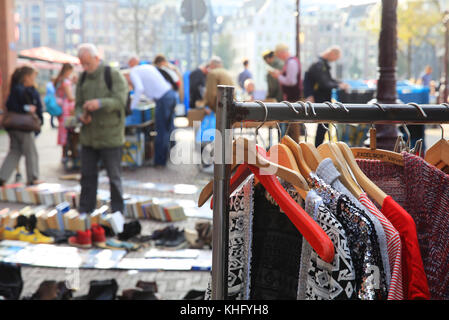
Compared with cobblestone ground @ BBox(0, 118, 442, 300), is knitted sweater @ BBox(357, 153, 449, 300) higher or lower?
higher

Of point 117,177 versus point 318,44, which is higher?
point 318,44

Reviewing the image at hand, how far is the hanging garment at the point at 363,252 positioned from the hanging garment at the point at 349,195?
11mm

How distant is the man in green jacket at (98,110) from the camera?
575 centimetres

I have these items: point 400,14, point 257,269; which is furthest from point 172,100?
point 400,14

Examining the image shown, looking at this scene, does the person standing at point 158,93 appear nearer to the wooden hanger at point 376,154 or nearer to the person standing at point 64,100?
the person standing at point 64,100

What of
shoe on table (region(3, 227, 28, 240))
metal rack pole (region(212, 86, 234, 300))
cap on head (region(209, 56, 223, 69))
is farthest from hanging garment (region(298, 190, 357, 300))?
cap on head (region(209, 56, 223, 69))

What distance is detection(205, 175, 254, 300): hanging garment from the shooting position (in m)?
1.71

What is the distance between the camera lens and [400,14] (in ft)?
107

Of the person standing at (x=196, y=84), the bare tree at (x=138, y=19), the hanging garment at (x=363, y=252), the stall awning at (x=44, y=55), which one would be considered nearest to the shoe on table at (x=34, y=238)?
the hanging garment at (x=363, y=252)

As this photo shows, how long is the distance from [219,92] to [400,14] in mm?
33857

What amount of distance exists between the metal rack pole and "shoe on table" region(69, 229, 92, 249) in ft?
13.4

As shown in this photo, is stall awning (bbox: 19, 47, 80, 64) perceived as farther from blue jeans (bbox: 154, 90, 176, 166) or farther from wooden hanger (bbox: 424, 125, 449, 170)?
wooden hanger (bbox: 424, 125, 449, 170)

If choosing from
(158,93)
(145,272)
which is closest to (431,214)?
(145,272)
